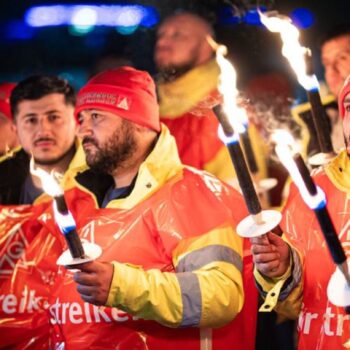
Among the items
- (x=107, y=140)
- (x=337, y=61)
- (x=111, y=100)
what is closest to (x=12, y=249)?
(x=107, y=140)

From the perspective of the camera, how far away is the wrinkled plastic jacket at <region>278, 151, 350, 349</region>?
340 cm

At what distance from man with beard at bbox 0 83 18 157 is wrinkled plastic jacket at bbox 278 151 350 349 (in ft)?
7.61

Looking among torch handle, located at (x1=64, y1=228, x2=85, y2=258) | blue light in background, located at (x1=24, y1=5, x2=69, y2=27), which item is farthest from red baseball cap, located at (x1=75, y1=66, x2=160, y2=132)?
blue light in background, located at (x1=24, y1=5, x2=69, y2=27)

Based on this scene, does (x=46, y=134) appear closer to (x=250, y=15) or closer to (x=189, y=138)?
(x=189, y=138)

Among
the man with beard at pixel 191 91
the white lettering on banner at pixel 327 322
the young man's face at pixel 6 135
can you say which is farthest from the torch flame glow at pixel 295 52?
the young man's face at pixel 6 135

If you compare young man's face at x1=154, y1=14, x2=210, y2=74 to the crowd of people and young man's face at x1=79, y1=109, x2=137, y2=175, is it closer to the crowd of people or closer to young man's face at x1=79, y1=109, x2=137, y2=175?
→ the crowd of people

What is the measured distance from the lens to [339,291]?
2781 mm

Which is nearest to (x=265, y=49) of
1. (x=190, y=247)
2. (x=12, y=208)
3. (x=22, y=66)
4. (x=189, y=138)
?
(x=189, y=138)

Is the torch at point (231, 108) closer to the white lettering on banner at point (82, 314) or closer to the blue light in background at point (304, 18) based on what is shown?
the white lettering on banner at point (82, 314)

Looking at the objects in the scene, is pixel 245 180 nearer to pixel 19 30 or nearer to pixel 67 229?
pixel 67 229

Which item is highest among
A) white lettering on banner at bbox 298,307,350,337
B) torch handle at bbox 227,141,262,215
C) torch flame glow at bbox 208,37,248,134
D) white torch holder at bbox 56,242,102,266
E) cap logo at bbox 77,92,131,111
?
cap logo at bbox 77,92,131,111

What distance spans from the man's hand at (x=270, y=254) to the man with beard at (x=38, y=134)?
1.88 m

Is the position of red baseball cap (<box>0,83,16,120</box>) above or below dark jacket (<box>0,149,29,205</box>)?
above

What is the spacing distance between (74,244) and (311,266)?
99 centimetres
